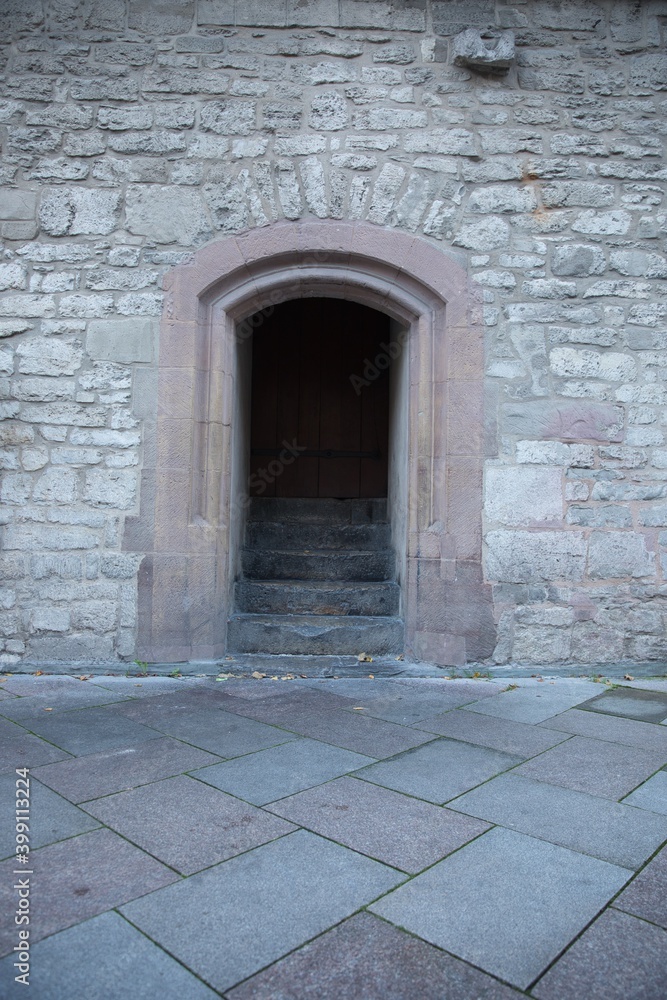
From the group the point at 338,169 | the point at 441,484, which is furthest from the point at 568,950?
the point at 338,169

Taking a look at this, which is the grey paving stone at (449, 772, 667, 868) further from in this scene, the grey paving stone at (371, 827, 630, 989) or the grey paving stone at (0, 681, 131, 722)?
the grey paving stone at (0, 681, 131, 722)

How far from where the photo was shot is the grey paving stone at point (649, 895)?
1572 mm

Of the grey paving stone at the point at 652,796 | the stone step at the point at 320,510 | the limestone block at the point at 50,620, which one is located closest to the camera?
the grey paving stone at the point at 652,796

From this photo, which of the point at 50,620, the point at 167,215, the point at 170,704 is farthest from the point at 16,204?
the point at 170,704

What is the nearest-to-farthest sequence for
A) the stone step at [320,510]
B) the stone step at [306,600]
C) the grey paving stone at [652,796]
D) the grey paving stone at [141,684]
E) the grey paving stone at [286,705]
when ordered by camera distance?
the grey paving stone at [652,796] < the grey paving stone at [286,705] < the grey paving stone at [141,684] < the stone step at [306,600] < the stone step at [320,510]

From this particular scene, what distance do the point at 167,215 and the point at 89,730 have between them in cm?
284

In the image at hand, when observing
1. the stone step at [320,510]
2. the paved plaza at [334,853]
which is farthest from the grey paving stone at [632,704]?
the stone step at [320,510]

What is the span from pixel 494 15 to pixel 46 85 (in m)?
2.69

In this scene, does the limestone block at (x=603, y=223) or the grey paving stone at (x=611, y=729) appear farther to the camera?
the limestone block at (x=603, y=223)

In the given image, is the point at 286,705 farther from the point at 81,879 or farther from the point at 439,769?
the point at 81,879

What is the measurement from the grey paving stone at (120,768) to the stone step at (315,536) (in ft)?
8.05

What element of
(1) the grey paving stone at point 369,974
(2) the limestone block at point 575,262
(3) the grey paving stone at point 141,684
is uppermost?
(2) the limestone block at point 575,262

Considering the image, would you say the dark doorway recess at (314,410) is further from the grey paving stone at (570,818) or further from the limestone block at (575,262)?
the grey paving stone at (570,818)

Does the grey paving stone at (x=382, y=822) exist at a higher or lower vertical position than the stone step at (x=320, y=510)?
lower
